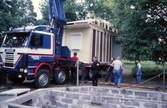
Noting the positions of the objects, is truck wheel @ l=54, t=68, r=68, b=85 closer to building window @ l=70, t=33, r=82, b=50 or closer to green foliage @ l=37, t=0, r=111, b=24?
building window @ l=70, t=33, r=82, b=50

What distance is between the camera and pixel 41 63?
8781 millimetres

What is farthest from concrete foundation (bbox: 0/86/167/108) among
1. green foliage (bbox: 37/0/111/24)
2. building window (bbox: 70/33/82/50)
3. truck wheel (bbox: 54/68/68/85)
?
green foliage (bbox: 37/0/111/24)

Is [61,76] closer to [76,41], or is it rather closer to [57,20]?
[76,41]

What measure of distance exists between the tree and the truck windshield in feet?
21.2

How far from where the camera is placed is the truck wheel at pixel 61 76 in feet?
32.2

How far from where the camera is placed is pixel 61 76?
10.1m

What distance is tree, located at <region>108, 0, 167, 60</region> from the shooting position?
10797 millimetres

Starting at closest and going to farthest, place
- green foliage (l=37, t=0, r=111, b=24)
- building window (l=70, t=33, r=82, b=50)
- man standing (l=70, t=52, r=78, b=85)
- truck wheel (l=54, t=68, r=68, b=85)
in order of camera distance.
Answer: truck wheel (l=54, t=68, r=68, b=85)
man standing (l=70, t=52, r=78, b=85)
building window (l=70, t=33, r=82, b=50)
green foliage (l=37, t=0, r=111, b=24)

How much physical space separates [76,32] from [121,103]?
287 inches

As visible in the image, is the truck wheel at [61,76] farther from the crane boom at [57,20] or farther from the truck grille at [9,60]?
the truck grille at [9,60]

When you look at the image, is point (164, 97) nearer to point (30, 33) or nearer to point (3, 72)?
point (30, 33)

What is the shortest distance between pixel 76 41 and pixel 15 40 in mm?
4138

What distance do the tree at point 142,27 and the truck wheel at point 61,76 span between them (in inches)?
176

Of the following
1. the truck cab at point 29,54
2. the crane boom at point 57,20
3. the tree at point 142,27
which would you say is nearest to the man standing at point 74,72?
the crane boom at point 57,20
